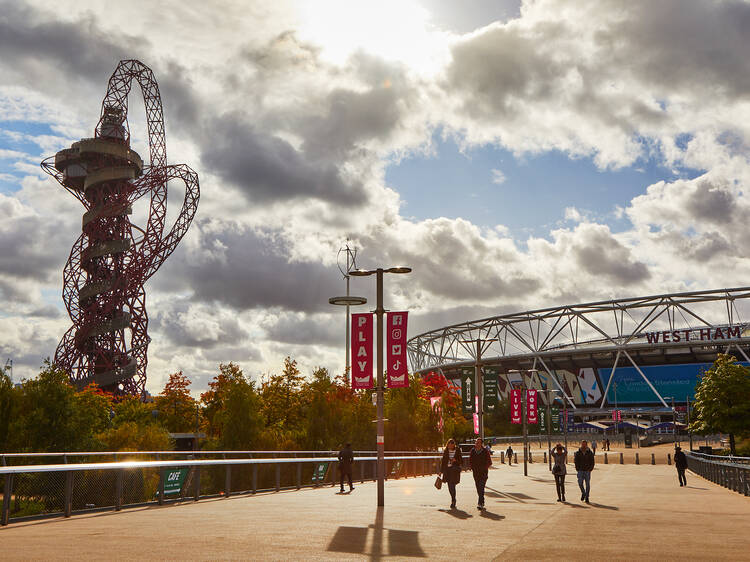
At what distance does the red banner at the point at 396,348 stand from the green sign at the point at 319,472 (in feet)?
26.6

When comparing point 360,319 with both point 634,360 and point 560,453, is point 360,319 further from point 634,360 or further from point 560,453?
point 634,360

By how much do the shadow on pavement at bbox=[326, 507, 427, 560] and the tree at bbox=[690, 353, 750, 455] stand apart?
50.6 metres

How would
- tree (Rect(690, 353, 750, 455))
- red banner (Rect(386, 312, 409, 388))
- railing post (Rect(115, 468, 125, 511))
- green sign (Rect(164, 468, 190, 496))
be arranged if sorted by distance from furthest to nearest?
tree (Rect(690, 353, 750, 455)) → red banner (Rect(386, 312, 409, 388)) → green sign (Rect(164, 468, 190, 496)) → railing post (Rect(115, 468, 125, 511))

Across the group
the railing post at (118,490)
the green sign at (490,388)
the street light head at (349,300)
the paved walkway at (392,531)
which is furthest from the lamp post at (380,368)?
the street light head at (349,300)

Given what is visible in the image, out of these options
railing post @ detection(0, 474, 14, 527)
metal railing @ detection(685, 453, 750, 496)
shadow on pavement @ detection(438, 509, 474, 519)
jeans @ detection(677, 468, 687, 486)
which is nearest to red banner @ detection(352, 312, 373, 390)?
shadow on pavement @ detection(438, 509, 474, 519)

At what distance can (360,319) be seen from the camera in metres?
22.5

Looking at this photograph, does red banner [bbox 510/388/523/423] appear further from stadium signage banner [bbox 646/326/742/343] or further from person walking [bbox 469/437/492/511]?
stadium signage banner [bbox 646/326/742/343]

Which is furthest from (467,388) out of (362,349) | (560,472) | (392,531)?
(392,531)

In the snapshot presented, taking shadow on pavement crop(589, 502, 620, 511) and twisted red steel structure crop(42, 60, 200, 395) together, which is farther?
twisted red steel structure crop(42, 60, 200, 395)

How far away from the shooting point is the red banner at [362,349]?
22.2 m

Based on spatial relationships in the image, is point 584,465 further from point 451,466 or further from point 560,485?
point 451,466

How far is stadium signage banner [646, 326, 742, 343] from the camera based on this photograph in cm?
11850

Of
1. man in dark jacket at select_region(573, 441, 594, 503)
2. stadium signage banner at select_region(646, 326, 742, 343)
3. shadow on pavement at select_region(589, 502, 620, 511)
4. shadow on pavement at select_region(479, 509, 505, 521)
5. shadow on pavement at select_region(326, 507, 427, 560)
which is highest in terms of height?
stadium signage banner at select_region(646, 326, 742, 343)

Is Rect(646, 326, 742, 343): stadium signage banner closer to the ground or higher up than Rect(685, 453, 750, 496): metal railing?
higher up
